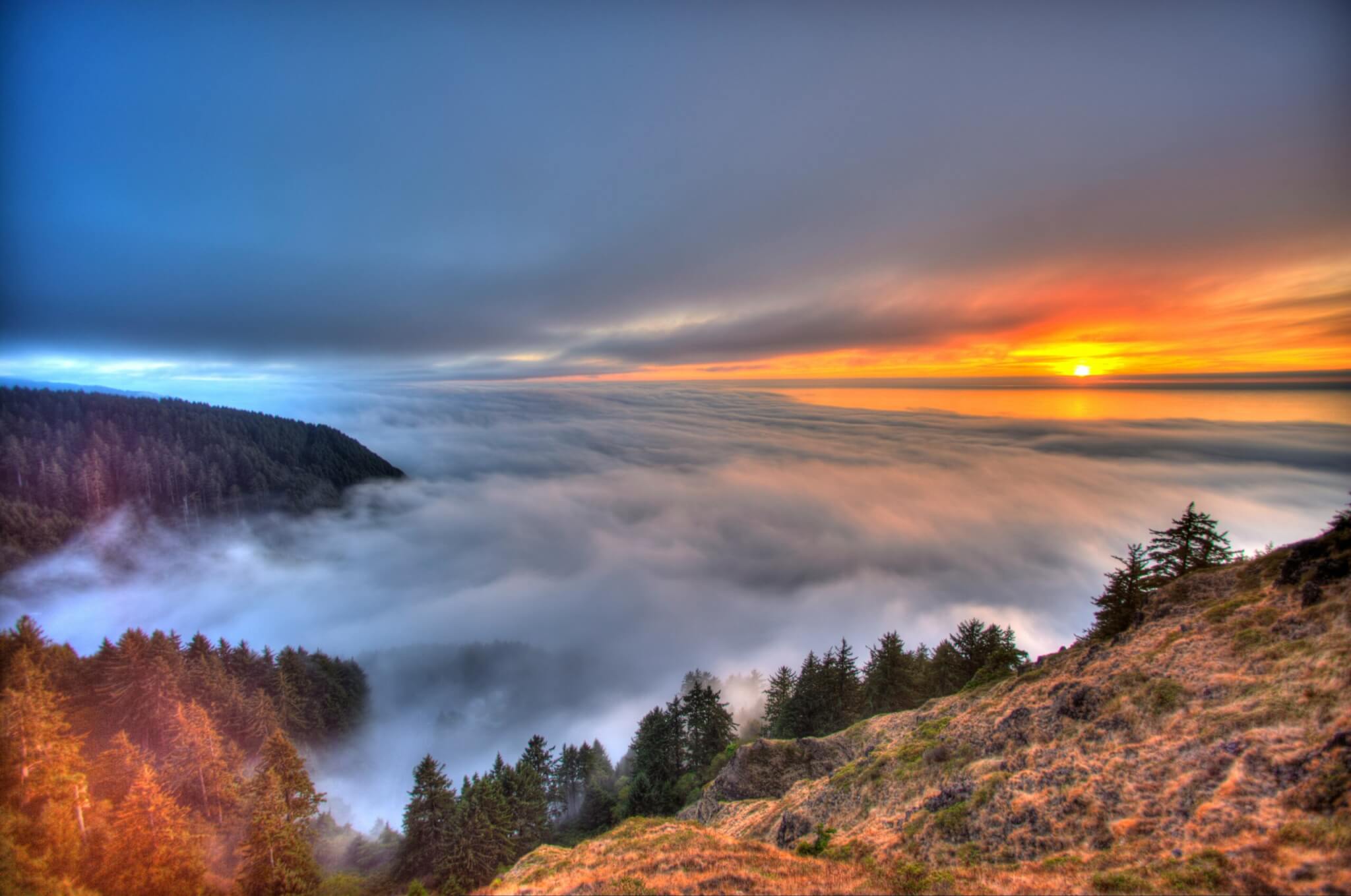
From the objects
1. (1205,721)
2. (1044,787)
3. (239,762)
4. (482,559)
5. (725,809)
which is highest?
(1205,721)

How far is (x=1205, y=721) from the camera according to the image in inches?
567

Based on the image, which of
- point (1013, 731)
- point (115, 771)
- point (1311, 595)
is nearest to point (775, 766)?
point (1013, 731)

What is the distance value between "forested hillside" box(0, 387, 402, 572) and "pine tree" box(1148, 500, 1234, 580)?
20729 centimetres

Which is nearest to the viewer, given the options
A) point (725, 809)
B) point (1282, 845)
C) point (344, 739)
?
point (1282, 845)

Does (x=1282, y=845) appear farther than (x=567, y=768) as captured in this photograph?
No

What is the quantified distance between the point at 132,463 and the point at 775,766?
667ft

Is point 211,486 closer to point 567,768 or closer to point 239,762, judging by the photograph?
point 239,762

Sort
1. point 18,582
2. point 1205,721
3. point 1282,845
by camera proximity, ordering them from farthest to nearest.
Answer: point 18,582, point 1205,721, point 1282,845

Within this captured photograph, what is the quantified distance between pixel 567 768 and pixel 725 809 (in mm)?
42943

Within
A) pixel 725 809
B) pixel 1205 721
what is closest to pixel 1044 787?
pixel 1205 721

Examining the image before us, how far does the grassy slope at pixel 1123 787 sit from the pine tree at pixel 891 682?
2094 centimetres

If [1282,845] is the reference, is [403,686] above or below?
below

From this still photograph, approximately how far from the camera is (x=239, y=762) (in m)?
42.0

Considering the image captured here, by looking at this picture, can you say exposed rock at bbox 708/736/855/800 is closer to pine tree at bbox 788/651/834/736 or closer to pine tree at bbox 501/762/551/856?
pine tree at bbox 788/651/834/736
